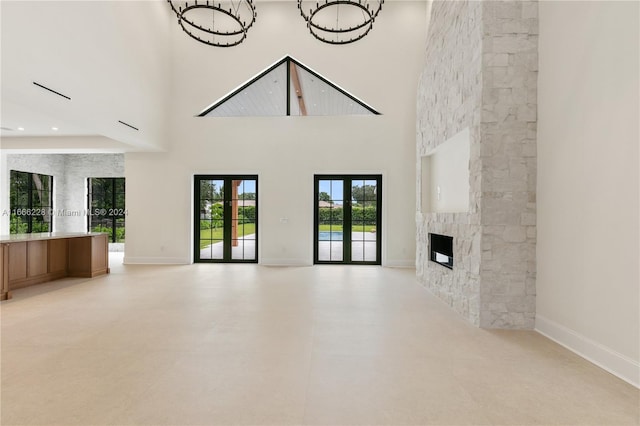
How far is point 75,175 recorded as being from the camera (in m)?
10.8

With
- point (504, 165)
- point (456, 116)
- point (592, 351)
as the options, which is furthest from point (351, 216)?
point (592, 351)

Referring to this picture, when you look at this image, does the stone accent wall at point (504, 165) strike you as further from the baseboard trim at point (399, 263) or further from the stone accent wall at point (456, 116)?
the baseboard trim at point (399, 263)

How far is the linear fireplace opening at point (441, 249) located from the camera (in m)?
4.65

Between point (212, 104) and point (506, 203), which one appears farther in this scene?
point (212, 104)

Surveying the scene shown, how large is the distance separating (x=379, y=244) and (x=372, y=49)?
202 inches

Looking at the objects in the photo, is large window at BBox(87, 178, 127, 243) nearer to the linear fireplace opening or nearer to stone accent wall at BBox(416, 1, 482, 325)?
stone accent wall at BBox(416, 1, 482, 325)

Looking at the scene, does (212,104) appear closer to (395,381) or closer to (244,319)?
(244,319)

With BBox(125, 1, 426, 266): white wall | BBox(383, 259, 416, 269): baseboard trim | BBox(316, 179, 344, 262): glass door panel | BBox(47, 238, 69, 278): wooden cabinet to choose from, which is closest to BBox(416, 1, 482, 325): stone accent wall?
BBox(383, 259, 416, 269): baseboard trim

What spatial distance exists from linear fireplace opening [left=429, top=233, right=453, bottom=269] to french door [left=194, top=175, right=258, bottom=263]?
15.5 ft

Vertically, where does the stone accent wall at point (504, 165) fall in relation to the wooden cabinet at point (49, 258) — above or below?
above

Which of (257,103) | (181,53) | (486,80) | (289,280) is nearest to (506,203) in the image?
(486,80)

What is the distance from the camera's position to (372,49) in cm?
783

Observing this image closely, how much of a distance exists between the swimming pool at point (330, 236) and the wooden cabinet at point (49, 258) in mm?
5048

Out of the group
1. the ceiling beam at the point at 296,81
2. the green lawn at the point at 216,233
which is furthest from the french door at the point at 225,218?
the ceiling beam at the point at 296,81
